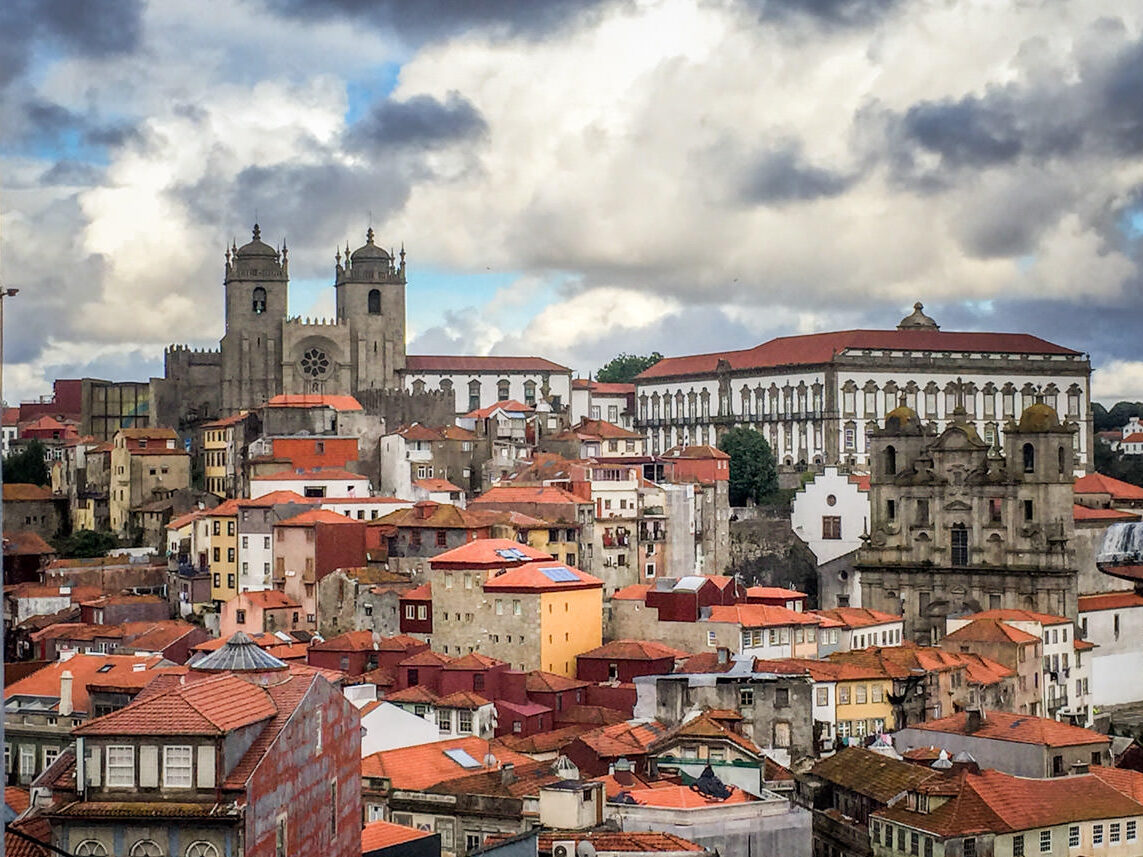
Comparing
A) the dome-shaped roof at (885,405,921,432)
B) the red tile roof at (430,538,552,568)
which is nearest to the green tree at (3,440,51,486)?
the red tile roof at (430,538,552,568)

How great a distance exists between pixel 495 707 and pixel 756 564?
4026 cm

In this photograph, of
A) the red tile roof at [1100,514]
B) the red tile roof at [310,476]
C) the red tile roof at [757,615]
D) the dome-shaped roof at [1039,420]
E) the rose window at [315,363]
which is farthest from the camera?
the rose window at [315,363]

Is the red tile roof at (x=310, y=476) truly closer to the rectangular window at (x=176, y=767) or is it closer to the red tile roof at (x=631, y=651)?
the red tile roof at (x=631, y=651)

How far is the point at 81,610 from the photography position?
76.7 meters

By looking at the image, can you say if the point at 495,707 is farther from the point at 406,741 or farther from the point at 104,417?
the point at 104,417

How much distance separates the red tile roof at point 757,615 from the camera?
2739 inches

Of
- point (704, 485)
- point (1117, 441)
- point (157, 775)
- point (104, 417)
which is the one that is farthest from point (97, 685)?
point (1117, 441)

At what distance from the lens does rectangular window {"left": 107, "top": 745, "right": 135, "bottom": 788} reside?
24.4 meters

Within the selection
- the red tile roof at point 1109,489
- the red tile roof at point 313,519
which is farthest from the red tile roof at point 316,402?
the red tile roof at point 1109,489

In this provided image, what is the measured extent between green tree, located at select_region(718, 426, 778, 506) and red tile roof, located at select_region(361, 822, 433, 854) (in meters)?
78.2

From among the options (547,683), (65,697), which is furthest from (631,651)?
(65,697)

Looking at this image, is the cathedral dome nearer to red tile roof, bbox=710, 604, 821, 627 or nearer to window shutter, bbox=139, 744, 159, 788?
red tile roof, bbox=710, 604, 821, 627

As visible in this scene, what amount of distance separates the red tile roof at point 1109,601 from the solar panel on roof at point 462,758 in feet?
137

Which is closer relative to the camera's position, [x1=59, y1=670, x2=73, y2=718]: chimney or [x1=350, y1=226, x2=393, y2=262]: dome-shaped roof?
[x1=59, y1=670, x2=73, y2=718]: chimney
